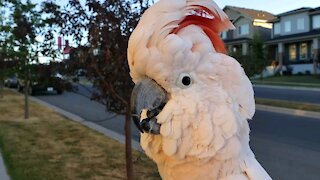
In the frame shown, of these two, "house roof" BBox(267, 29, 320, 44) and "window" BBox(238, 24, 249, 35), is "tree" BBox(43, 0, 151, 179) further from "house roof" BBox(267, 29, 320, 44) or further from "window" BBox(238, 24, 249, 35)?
"window" BBox(238, 24, 249, 35)

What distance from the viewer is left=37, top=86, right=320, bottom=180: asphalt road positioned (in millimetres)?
6697

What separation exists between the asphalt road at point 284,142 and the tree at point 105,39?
3065 mm

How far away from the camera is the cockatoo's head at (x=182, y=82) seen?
1.84 meters

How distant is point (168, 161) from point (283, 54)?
1705 inches

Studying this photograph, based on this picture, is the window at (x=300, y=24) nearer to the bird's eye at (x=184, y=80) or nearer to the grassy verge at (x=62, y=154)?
the grassy verge at (x=62, y=154)

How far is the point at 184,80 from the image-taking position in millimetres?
1896

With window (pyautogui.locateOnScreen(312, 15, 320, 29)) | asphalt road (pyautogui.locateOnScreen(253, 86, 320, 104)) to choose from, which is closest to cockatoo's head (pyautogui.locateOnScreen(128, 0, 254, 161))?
asphalt road (pyautogui.locateOnScreen(253, 86, 320, 104))

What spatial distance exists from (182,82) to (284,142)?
7594mm

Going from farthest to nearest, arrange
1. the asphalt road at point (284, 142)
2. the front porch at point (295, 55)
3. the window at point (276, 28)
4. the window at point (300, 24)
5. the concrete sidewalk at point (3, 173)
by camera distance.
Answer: the window at point (276, 28)
the window at point (300, 24)
the front porch at point (295, 55)
the asphalt road at point (284, 142)
the concrete sidewalk at point (3, 173)

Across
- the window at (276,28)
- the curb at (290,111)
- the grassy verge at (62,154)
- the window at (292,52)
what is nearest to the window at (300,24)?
the window at (292,52)

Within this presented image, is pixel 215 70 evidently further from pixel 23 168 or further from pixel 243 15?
pixel 243 15

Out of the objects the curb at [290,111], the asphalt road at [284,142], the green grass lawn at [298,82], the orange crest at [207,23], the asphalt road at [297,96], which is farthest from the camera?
the green grass lawn at [298,82]

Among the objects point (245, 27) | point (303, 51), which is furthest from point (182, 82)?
point (245, 27)

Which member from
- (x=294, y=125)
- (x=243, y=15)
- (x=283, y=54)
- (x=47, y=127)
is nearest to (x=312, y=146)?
(x=294, y=125)
